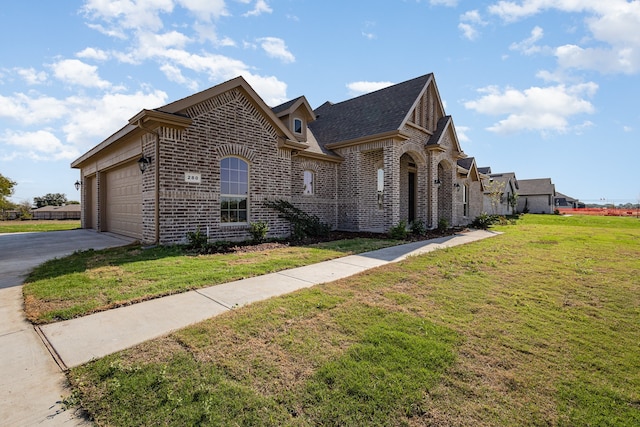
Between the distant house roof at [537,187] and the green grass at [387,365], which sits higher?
the distant house roof at [537,187]

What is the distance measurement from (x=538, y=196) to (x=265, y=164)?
49722 mm

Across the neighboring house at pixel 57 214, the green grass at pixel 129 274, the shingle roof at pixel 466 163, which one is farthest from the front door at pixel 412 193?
the neighboring house at pixel 57 214

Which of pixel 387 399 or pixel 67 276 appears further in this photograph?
pixel 67 276

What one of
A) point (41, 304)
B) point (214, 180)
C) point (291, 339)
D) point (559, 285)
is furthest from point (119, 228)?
point (559, 285)

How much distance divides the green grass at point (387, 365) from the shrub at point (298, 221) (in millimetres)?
6669

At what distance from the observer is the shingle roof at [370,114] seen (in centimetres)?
1399

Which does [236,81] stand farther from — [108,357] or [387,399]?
[387,399]

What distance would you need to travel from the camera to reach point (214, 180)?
377 inches

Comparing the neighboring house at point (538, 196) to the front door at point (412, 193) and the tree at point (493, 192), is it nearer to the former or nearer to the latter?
the tree at point (493, 192)

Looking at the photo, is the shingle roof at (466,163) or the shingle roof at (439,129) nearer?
the shingle roof at (439,129)

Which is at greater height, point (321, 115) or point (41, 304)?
point (321, 115)

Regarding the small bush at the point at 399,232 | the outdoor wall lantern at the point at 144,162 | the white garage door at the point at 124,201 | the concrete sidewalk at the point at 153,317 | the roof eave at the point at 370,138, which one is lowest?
the concrete sidewalk at the point at 153,317

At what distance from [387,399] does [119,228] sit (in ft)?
44.2

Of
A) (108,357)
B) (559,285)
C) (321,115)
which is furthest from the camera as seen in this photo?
(321,115)
